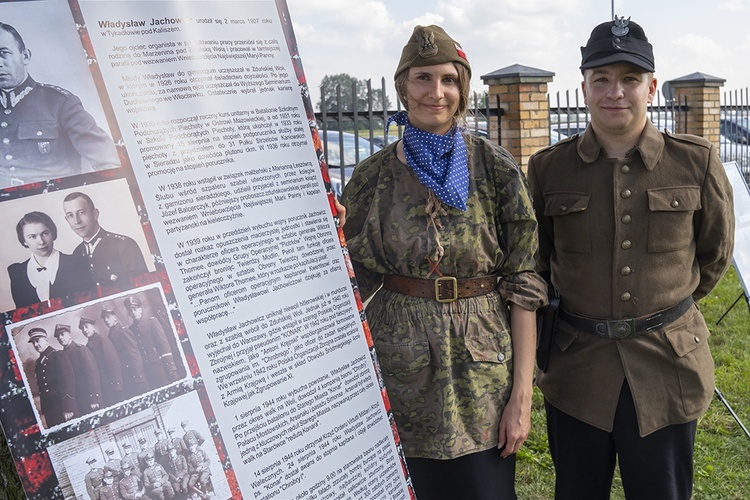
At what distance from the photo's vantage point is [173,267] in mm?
1295

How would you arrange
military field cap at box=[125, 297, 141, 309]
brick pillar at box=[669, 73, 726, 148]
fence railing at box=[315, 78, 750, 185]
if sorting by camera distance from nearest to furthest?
military field cap at box=[125, 297, 141, 309], fence railing at box=[315, 78, 750, 185], brick pillar at box=[669, 73, 726, 148]

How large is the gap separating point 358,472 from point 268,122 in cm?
81

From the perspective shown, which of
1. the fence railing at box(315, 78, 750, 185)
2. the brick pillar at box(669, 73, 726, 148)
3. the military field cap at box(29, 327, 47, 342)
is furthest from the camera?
the brick pillar at box(669, 73, 726, 148)

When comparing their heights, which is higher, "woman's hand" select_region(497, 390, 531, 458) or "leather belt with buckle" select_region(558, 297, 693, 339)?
"leather belt with buckle" select_region(558, 297, 693, 339)

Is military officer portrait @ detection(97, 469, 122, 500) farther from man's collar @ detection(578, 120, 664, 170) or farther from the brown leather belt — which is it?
man's collar @ detection(578, 120, 664, 170)

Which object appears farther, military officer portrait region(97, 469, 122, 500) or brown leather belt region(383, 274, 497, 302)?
brown leather belt region(383, 274, 497, 302)

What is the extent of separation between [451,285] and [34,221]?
1122 mm

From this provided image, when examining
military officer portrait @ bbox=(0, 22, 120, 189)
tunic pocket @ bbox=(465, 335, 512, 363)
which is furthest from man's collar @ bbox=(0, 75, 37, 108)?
→ tunic pocket @ bbox=(465, 335, 512, 363)

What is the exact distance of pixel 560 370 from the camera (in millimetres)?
2363

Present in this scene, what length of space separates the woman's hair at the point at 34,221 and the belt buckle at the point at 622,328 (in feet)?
5.59

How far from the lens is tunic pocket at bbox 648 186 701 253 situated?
220 cm

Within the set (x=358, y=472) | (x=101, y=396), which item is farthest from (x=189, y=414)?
(x=358, y=472)

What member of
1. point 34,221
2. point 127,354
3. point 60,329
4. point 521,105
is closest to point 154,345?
point 127,354

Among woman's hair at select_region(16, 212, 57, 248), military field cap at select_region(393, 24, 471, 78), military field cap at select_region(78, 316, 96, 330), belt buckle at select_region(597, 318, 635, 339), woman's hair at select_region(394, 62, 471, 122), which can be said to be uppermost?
military field cap at select_region(393, 24, 471, 78)
